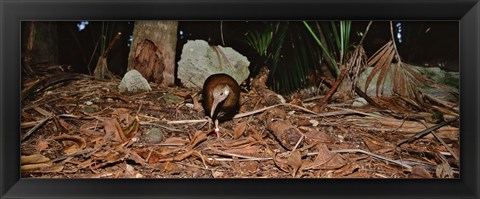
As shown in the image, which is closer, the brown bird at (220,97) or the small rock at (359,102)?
the brown bird at (220,97)

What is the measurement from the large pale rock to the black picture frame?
21cm

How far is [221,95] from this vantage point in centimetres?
201

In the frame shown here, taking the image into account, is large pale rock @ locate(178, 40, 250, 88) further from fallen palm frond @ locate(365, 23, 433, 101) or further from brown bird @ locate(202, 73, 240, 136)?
fallen palm frond @ locate(365, 23, 433, 101)

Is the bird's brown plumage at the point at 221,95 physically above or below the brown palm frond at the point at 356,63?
below

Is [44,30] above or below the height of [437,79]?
above

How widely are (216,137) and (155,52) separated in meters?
0.48

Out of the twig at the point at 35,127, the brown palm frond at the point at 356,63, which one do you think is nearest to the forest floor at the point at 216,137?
the twig at the point at 35,127

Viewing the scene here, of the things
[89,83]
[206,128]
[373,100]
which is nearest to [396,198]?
[373,100]

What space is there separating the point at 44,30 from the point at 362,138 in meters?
1.48

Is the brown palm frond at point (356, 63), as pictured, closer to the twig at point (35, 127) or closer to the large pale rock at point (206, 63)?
the large pale rock at point (206, 63)

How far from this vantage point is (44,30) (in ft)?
6.63

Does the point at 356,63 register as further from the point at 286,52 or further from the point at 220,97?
the point at 220,97

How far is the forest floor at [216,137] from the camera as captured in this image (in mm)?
2018
